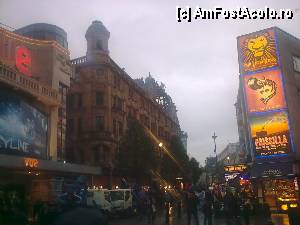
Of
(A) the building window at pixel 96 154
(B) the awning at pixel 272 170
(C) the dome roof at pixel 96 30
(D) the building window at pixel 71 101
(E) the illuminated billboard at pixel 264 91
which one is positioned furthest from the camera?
(C) the dome roof at pixel 96 30

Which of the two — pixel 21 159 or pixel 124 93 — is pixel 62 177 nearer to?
pixel 21 159

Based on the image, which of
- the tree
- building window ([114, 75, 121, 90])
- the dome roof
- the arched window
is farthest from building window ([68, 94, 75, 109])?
the tree

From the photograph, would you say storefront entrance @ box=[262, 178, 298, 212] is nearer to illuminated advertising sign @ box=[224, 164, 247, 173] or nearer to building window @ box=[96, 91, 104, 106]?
illuminated advertising sign @ box=[224, 164, 247, 173]

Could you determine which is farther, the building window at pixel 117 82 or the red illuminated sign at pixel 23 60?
the building window at pixel 117 82

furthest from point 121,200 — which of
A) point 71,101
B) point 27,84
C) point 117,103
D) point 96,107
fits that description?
point 71,101

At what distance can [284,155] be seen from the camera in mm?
30031

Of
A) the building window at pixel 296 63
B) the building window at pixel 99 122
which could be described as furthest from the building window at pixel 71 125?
the building window at pixel 296 63

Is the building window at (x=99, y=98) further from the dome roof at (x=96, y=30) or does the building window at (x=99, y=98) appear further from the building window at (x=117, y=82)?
the dome roof at (x=96, y=30)

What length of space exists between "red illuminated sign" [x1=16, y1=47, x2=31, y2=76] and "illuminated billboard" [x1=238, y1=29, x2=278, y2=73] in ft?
60.8

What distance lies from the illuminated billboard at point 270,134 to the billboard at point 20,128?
17544 millimetres

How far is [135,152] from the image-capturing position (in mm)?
43031

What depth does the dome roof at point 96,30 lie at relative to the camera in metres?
49.1

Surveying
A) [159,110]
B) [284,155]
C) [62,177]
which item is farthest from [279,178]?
[159,110]

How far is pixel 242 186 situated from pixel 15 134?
28.0 metres
